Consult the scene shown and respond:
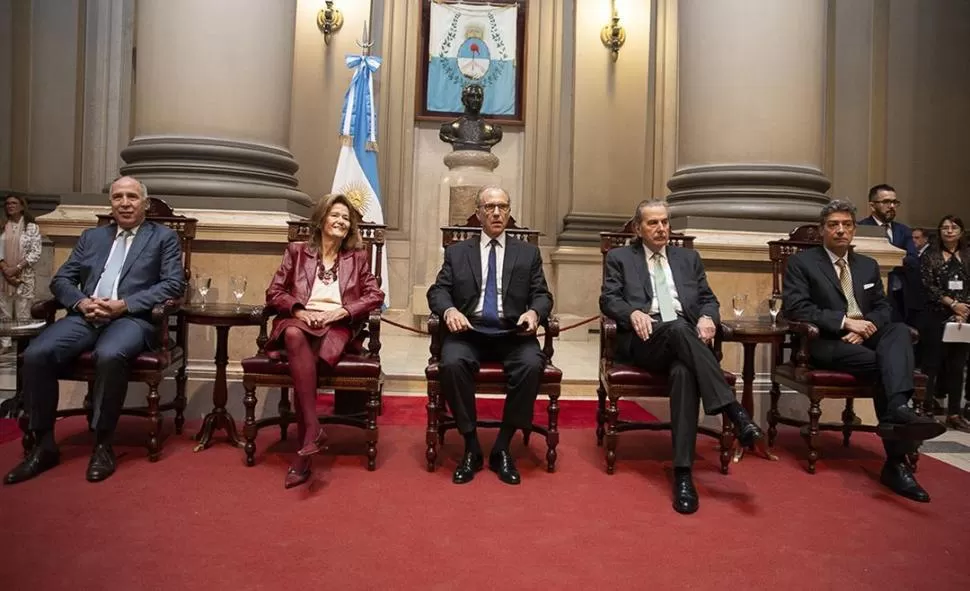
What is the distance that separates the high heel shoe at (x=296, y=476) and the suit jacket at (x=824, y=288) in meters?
2.51

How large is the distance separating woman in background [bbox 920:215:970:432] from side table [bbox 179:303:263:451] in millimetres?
4502

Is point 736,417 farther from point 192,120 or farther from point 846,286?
point 192,120

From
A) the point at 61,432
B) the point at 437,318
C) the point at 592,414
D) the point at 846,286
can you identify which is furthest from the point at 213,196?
the point at 846,286

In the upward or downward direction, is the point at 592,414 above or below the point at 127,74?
below

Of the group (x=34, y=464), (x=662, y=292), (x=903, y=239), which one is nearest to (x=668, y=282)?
(x=662, y=292)

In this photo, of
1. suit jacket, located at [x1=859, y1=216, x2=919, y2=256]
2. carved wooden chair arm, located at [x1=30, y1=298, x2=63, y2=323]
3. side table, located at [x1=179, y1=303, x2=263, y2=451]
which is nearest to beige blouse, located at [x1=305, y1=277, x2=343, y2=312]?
side table, located at [x1=179, y1=303, x2=263, y2=451]

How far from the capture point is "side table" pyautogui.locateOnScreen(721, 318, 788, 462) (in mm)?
3494

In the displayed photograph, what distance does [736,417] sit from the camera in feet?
9.68

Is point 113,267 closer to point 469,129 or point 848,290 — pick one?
point 848,290

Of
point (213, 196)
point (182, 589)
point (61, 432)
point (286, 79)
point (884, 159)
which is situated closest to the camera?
point (182, 589)

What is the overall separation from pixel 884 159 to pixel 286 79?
645 centimetres

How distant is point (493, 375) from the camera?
3230 millimetres

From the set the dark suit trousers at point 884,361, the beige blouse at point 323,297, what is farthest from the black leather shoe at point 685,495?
the beige blouse at point 323,297

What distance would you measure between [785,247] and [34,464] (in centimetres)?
397
